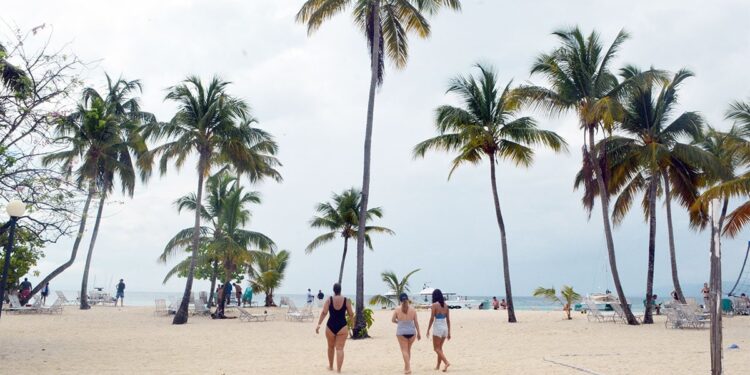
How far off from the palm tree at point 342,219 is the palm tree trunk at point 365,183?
1489 cm

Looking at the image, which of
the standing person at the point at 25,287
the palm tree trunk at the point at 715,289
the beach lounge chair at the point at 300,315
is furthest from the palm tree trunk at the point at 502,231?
the standing person at the point at 25,287

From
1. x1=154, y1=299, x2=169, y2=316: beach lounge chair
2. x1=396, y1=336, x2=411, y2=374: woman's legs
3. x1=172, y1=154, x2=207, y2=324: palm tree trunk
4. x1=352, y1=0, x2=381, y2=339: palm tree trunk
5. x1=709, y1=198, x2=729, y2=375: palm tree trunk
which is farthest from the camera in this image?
x1=154, y1=299, x2=169, y2=316: beach lounge chair

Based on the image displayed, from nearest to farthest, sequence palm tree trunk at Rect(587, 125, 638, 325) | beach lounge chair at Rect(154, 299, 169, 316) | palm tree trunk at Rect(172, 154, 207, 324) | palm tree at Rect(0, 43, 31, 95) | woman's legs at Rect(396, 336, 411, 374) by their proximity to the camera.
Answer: woman's legs at Rect(396, 336, 411, 374), palm tree at Rect(0, 43, 31, 95), palm tree trunk at Rect(587, 125, 638, 325), palm tree trunk at Rect(172, 154, 207, 324), beach lounge chair at Rect(154, 299, 169, 316)

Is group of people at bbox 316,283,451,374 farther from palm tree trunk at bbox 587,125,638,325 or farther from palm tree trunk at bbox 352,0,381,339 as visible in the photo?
palm tree trunk at bbox 587,125,638,325

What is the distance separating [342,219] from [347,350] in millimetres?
20334

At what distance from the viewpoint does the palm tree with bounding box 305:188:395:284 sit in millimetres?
34625

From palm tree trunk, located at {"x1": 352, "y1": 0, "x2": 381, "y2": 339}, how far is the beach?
84 cm

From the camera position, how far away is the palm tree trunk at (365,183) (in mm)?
17859

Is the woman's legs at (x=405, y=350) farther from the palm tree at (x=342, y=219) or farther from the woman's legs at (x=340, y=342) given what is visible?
the palm tree at (x=342, y=219)

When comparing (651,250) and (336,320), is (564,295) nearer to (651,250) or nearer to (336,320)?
(651,250)

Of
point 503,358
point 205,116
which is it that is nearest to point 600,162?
point 503,358

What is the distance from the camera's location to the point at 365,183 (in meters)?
18.8

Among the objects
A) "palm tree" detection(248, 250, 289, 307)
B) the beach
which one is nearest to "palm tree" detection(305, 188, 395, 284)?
"palm tree" detection(248, 250, 289, 307)

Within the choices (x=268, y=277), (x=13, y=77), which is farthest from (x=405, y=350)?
(x=268, y=277)
